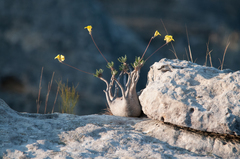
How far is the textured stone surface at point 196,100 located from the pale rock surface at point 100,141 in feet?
0.33

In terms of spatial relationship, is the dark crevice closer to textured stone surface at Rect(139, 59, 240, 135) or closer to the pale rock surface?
the pale rock surface

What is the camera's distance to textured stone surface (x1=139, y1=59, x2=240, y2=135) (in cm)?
132

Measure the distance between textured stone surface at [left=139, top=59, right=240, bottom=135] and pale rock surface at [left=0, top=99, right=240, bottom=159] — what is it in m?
0.10

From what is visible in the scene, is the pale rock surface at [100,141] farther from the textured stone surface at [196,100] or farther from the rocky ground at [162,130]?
the textured stone surface at [196,100]

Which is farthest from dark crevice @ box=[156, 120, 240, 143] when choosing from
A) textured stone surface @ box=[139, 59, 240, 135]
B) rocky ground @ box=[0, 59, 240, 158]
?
textured stone surface @ box=[139, 59, 240, 135]

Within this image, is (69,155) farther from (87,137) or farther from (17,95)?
(17,95)

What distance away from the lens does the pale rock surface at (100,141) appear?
1201mm

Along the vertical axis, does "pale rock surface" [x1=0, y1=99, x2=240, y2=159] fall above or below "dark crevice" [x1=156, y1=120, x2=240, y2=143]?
below

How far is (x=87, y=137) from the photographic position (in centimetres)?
140

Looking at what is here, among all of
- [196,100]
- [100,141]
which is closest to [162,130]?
[196,100]

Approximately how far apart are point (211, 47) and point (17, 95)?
3.46 m

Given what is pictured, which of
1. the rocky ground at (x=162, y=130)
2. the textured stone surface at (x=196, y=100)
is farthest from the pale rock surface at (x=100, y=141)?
the textured stone surface at (x=196, y=100)

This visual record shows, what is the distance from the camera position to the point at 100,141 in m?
1.34

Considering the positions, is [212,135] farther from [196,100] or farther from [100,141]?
[100,141]
